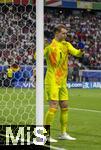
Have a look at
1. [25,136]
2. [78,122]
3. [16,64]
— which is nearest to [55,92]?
[25,136]

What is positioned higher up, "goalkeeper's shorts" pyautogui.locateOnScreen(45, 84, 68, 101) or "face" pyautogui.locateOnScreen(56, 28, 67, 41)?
"face" pyautogui.locateOnScreen(56, 28, 67, 41)

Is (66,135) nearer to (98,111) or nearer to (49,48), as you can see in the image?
(49,48)

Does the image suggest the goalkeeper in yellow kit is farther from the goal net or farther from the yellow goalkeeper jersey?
the goal net

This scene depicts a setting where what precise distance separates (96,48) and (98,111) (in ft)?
70.2

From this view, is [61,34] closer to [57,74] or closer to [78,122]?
[57,74]

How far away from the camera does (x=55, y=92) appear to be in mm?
8352

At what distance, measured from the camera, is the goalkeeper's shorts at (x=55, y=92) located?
27.4 feet

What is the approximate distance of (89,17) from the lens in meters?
39.4

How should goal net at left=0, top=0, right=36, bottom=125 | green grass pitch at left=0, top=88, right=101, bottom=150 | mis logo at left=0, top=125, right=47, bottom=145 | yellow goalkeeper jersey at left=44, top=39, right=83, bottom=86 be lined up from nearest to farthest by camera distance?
mis logo at left=0, top=125, right=47, bottom=145
green grass pitch at left=0, top=88, right=101, bottom=150
yellow goalkeeper jersey at left=44, top=39, right=83, bottom=86
goal net at left=0, top=0, right=36, bottom=125

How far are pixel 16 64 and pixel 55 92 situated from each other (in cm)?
1463

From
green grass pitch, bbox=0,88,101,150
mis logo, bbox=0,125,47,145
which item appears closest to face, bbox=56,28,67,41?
mis logo, bbox=0,125,47,145

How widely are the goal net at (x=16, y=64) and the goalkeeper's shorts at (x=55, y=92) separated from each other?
10.1ft

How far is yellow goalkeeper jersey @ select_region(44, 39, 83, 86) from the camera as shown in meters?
8.46

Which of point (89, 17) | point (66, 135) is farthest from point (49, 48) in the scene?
point (89, 17)
